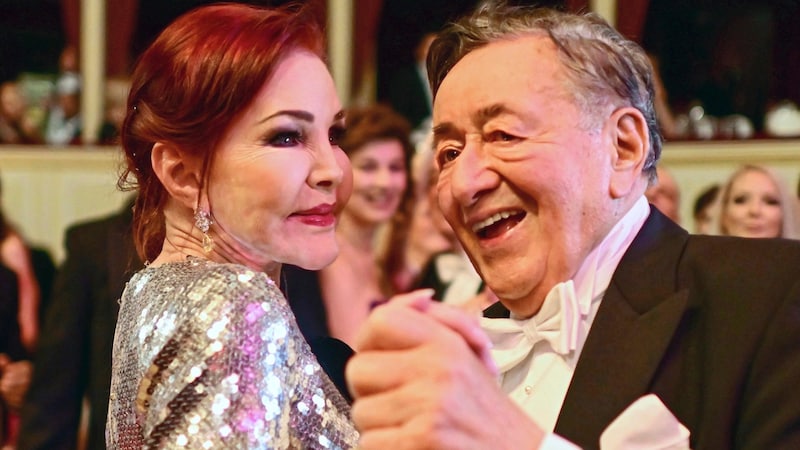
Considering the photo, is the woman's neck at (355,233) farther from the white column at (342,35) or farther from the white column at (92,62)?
the white column at (92,62)

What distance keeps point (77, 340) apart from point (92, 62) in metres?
5.64

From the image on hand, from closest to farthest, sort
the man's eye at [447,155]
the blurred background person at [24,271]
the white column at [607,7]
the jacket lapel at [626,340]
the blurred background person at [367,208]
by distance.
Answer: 1. the jacket lapel at [626,340]
2. the man's eye at [447,155]
3. the blurred background person at [367,208]
4. the blurred background person at [24,271]
5. the white column at [607,7]

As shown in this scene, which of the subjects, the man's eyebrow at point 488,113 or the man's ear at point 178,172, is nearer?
the man's ear at point 178,172

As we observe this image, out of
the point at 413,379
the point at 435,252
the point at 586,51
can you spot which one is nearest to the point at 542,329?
the point at 586,51

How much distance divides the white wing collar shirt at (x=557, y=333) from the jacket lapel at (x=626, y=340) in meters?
0.06

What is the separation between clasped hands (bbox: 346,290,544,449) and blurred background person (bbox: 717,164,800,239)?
9.99ft

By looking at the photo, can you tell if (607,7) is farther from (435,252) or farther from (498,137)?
(498,137)

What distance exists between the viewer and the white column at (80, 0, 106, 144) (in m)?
8.59

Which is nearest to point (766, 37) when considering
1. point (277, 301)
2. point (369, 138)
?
point (369, 138)

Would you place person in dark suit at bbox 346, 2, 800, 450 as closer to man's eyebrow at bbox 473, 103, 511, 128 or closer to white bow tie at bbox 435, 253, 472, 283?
man's eyebrow at bbox 473, 103, 511, 128

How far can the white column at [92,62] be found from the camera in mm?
8594

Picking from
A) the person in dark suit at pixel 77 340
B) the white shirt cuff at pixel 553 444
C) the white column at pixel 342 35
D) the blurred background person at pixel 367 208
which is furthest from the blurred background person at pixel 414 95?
the white shirt cuff at pixel 553 444

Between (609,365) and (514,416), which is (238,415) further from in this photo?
(609,365)

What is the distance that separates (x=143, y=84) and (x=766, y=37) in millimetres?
5992
